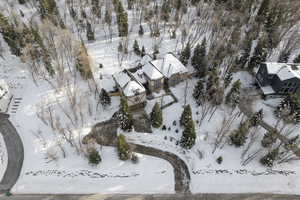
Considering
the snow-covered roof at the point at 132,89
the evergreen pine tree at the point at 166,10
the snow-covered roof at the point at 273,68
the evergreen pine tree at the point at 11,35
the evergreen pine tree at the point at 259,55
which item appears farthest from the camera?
the evergreen pine tree at the point at 166,10

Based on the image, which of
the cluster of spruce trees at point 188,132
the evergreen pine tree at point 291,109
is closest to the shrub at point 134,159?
the cluster of spruce trees at point 188,132

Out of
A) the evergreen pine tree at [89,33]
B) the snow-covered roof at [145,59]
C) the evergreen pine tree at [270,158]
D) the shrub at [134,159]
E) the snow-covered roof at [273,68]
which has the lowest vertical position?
the shrub at [134,159]

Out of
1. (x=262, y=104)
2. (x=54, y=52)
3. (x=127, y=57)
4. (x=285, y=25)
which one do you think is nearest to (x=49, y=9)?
(x=54, y=52)

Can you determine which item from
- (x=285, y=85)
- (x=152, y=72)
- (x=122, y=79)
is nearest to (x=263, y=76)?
(x=285, y=85)

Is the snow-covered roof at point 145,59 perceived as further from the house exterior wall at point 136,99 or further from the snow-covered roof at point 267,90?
the snow-covered roof at point 267,90

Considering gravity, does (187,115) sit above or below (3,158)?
above

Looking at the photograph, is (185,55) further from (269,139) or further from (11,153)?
(11,153)

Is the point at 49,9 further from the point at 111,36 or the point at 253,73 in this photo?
the point at 253,73
